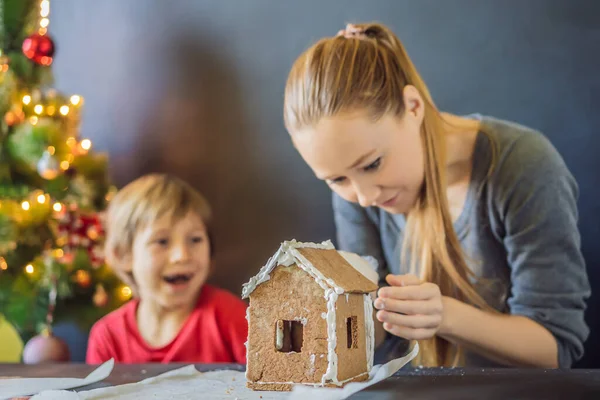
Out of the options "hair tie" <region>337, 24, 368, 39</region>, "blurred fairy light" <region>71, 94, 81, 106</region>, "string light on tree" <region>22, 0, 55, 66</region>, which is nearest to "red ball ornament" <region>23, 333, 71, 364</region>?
"blurred fairy light" <region>71, 94, 81, 106</region>

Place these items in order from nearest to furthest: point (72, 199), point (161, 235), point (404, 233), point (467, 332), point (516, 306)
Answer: point (467, 332) < point (516, 306) < point (404, 233) < point (161, 235) < point (72, 199)

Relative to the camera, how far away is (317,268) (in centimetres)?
97

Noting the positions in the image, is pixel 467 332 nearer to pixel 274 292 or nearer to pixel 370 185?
pixel 370 185

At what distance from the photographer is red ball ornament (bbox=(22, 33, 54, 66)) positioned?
1904 mm

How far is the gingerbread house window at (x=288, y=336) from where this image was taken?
101cm

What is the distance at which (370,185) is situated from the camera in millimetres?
1463

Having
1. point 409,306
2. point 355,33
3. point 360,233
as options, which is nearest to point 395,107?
point 355,33

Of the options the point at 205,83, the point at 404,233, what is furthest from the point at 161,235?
the point at 404,233

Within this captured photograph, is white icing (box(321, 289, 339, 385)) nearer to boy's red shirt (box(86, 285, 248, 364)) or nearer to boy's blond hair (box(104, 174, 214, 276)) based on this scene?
boy's red shirt (box(86, 285, 248, 364))

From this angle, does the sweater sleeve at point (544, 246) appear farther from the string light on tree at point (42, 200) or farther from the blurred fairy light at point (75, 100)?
the blurred fairy light at point (75, 100)

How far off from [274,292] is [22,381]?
453 mm

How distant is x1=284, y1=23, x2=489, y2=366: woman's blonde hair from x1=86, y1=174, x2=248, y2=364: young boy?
49 cm

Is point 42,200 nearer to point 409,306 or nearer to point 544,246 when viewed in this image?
point 409,306

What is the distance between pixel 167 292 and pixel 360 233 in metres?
0.56
